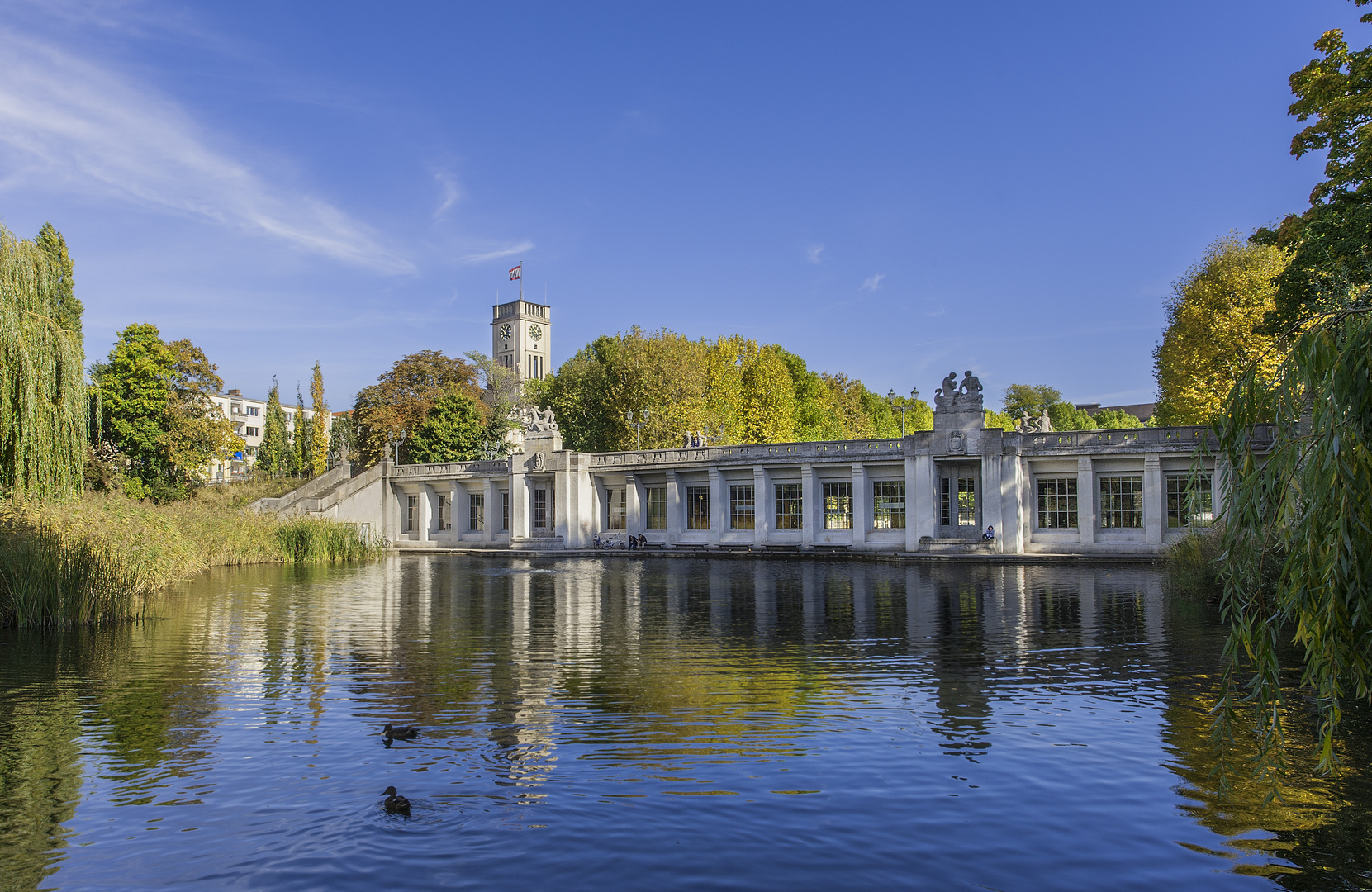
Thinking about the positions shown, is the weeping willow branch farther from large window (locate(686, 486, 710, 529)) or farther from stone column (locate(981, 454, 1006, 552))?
large window (locate(686, 486, 710, 529))

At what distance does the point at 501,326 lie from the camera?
493ft

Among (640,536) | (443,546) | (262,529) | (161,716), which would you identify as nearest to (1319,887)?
(161,716)

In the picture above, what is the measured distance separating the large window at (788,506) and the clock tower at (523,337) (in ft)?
336

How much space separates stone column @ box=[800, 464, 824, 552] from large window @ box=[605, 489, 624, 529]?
11.7 meters

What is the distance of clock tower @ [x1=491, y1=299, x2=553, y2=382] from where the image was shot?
481 feet

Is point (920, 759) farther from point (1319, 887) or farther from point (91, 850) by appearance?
point (91, 850)

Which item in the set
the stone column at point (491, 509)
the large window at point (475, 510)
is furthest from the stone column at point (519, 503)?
the large window at point (475, 510)

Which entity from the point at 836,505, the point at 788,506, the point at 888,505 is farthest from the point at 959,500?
the point at 788,506

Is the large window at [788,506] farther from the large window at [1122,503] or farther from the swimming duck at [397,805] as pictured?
the swimming duck at [397,805]

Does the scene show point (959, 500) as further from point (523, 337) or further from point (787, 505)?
point (523, 337)

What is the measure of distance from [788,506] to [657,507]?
808 cm

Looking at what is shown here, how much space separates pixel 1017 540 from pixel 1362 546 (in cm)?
3474

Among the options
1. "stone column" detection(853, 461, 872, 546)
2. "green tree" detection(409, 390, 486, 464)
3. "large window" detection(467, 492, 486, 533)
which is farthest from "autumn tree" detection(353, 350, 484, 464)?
"stone column" detection(853, 461, 872, 546)

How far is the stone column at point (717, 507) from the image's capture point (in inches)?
1863
